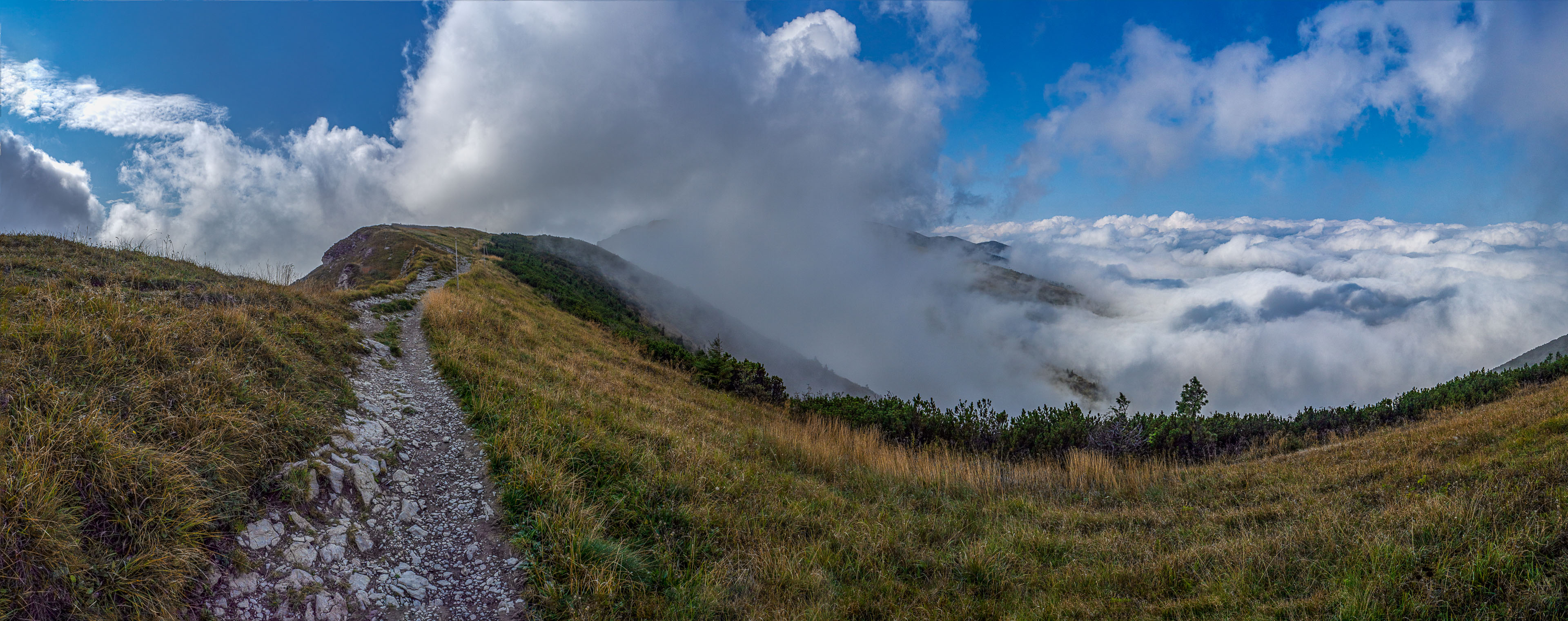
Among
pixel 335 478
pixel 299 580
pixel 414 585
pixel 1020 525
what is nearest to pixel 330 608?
pixel 299 580

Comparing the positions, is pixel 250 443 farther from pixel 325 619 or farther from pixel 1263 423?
pixel 1263 423

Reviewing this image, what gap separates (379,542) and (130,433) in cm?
212

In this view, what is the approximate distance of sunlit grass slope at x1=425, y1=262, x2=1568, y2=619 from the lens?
4266 millimetres

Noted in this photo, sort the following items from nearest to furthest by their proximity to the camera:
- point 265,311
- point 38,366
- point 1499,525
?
point 1499,525
point 38,366
point 265,311

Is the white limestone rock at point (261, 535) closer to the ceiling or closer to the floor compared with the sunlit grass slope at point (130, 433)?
closer to the floor

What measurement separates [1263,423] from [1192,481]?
19.4ft

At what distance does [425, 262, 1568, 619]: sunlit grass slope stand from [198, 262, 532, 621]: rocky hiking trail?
0.39 m

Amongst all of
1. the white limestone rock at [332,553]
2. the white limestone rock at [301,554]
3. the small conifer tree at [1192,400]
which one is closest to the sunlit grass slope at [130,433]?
the white limestone rock at [301,554]

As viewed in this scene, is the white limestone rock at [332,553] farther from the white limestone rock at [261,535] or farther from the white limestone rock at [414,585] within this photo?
the white limestone rock at [414,585]

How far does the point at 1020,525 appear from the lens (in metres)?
6.69

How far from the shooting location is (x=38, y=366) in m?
4.87

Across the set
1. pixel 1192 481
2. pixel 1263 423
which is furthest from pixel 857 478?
pixel 1263 423

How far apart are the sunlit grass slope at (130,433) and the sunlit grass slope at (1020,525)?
2195mm

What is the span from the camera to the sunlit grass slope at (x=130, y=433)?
3.18 m
